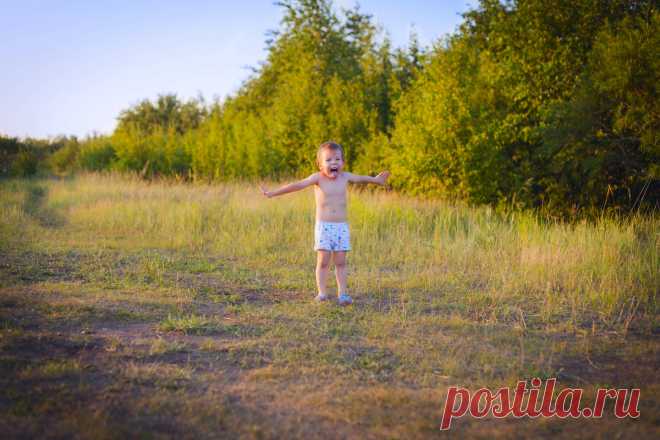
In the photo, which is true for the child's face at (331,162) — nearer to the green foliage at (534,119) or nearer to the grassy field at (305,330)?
the grassy field at (305,330)

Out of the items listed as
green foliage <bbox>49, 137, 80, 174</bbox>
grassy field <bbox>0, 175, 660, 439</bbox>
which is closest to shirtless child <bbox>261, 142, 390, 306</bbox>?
grassy field <bbox>0, 175, 660, 439</bbox>

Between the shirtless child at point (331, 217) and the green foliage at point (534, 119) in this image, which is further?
the green foliage at point (534, 119)

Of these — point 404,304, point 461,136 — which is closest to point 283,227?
point 404,304

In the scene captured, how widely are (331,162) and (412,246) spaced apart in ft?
10.8

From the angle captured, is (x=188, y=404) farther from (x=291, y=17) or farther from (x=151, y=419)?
(x=291, y=17)

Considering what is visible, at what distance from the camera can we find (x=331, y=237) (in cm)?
569

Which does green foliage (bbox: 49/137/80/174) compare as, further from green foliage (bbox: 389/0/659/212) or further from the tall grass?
green foliage (bbox: 389/0/659/212)

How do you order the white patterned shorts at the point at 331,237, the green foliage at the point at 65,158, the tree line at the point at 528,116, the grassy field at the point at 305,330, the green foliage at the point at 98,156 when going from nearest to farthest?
the grassy field at the point at 305,330 < the white patterned shorts at the point at 331,237 < the tree line at the point at 528,116 < the green foliage at the point at 98,156 < the green foliage at the point at 65,158

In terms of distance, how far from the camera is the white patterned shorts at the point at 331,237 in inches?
223

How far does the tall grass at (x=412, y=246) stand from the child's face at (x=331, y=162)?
137 centimetres

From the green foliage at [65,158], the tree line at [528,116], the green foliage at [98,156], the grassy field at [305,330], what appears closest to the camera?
the grassy field at [305,330]

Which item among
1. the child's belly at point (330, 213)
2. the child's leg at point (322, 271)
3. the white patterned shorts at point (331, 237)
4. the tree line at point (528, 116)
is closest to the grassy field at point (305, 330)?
the child's leg at point (322, 271)

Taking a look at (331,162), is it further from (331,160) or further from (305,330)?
(305,330)

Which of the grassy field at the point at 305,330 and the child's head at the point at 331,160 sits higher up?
the child's head at the point at 331,160
